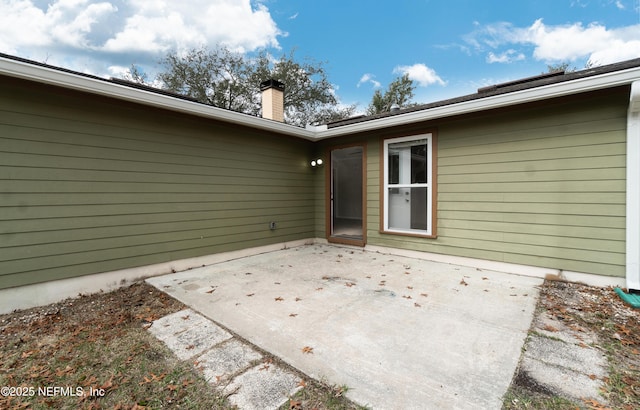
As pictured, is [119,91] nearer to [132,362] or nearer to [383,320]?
[132,362]

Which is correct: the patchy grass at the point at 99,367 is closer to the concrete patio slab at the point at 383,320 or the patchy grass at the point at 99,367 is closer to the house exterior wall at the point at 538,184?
the concrete patio slab at the point at 383,320

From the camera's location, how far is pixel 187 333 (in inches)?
94.7

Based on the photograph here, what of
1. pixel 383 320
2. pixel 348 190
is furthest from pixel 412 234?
pixel 348 190

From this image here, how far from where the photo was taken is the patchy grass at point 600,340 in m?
1.54

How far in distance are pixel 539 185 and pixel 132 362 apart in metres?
4.92

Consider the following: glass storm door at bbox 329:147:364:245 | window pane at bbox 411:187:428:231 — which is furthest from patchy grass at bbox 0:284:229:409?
glass storm door at bbox 329:147:364:245

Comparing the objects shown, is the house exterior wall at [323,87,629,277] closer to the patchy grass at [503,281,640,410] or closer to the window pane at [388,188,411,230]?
the window pane at [388,188,411,230]

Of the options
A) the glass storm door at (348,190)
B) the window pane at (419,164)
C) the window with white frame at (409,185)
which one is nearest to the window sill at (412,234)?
the window with white frame at (409,185)

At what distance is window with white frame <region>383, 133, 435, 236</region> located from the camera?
4742mm

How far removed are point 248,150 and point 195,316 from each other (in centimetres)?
322

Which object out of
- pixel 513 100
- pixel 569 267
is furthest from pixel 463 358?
pixel 513 100

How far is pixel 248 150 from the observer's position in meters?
5.13

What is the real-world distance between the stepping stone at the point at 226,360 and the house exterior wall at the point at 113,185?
2.44 metres

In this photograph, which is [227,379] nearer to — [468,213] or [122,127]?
[122,127]
